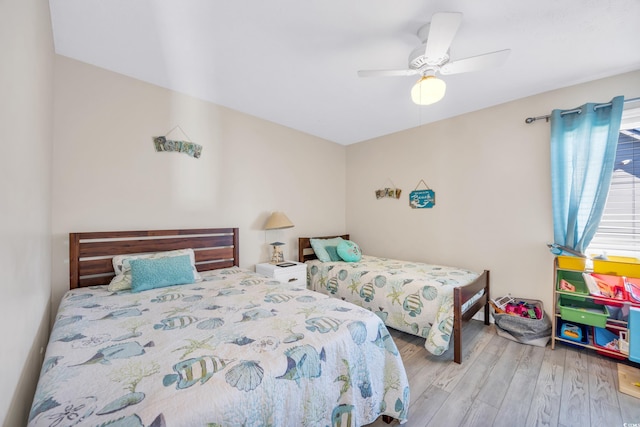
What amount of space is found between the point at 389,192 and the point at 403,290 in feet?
5.75

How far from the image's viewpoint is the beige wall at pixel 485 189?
8.46 feet

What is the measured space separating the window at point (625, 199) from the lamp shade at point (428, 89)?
1.91 metres

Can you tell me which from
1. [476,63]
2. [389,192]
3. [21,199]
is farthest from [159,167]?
[389,192]

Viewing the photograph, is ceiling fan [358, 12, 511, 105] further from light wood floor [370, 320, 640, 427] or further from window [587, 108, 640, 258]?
light wood floor [370, 320, 640, 427]

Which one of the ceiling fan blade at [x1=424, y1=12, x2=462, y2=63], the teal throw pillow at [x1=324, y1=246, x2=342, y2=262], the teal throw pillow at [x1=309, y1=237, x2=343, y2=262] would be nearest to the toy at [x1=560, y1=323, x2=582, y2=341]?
the teal throw pillow at [x1=324, y1=246, x2=342, y2=262]

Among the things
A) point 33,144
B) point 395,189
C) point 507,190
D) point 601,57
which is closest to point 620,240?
point 507,190

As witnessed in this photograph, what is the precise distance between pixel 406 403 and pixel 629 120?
3064 mm

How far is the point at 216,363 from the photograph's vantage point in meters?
1.00

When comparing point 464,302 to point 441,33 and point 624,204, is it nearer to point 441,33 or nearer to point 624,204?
point 624,204

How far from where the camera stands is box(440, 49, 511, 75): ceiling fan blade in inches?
63.4

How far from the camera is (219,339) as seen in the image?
121 cm

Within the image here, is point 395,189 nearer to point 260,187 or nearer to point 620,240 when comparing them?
point 260,187

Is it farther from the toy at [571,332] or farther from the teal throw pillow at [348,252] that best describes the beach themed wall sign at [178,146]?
the toy at [571,332]

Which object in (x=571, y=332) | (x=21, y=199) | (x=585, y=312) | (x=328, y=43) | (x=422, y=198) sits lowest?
(x=571, y=332)
